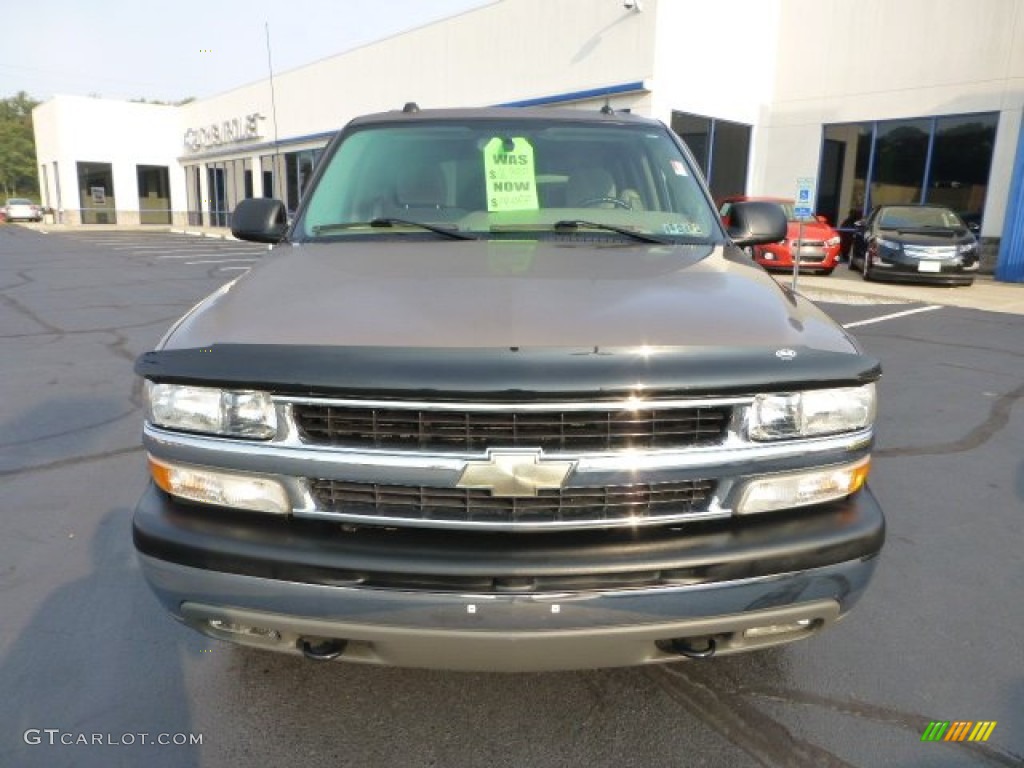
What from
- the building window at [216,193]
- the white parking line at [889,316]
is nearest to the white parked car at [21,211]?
the building window at [216,193]

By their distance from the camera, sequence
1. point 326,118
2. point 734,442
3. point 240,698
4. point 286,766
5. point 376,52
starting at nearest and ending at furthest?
point 734,442, point 286,766, point 240,698, point 376,52, point 326,118

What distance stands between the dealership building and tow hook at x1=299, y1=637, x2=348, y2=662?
15.3 m

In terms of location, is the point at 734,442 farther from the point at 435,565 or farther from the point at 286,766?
the point at 286,766

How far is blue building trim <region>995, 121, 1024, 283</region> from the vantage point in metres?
15.3

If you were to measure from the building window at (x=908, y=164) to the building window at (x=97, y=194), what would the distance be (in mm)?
39986

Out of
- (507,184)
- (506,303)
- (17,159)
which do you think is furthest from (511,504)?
(17,159)

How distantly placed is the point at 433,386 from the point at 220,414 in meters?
0.58

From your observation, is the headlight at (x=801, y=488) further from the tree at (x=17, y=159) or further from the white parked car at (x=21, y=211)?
the tree at (x=17, y=159)

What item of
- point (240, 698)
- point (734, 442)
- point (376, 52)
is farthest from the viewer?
point (376, 52)

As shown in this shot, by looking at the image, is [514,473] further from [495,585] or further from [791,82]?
[791,82]

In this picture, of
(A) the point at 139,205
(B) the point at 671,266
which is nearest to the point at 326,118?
(A) the point at 139,205

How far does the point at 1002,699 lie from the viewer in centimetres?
242

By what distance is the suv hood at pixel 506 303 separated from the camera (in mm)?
1880

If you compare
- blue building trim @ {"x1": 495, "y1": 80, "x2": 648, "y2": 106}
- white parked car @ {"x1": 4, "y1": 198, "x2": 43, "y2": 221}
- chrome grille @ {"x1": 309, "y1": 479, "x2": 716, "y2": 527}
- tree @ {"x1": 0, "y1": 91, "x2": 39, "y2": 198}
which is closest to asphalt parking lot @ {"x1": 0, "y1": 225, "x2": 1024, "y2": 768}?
chrome grille @ {"x1": 309, "y1": 479, "x2": 716, "y2": 527}
